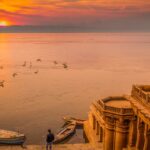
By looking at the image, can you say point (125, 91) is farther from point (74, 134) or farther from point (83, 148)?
point (83, 148)

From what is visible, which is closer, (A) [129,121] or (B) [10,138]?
(A) [129,121]

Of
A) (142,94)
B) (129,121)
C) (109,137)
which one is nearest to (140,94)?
(142,94)

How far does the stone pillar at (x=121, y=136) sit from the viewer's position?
114 ft

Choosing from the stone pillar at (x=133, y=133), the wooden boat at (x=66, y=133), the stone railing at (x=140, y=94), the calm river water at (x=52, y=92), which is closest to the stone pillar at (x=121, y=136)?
the stone pillar at (x=133, y=133)

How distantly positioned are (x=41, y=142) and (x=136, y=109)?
30729 mm

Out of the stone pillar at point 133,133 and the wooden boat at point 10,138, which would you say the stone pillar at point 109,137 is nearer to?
the stone pillar at point 133,133

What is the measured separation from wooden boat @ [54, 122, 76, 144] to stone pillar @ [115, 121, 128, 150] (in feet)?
72.7

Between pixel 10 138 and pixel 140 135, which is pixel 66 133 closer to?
pixel 10 138

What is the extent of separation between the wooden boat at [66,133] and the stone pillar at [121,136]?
22.1m

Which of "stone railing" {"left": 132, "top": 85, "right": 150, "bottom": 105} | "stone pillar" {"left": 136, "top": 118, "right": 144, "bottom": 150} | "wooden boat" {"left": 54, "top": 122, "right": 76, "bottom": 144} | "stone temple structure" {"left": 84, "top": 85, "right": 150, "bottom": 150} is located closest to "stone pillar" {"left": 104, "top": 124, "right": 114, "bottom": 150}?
"stone temple structure" {"left": 84, "top": 85, "right": 150, "bottom": 150}

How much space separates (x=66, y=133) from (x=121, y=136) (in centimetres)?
2520

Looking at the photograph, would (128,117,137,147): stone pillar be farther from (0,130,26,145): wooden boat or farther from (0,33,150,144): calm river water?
(0,33,150,144): calm river water

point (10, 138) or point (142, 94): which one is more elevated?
point (142, 94)

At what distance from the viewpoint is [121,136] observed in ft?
116
